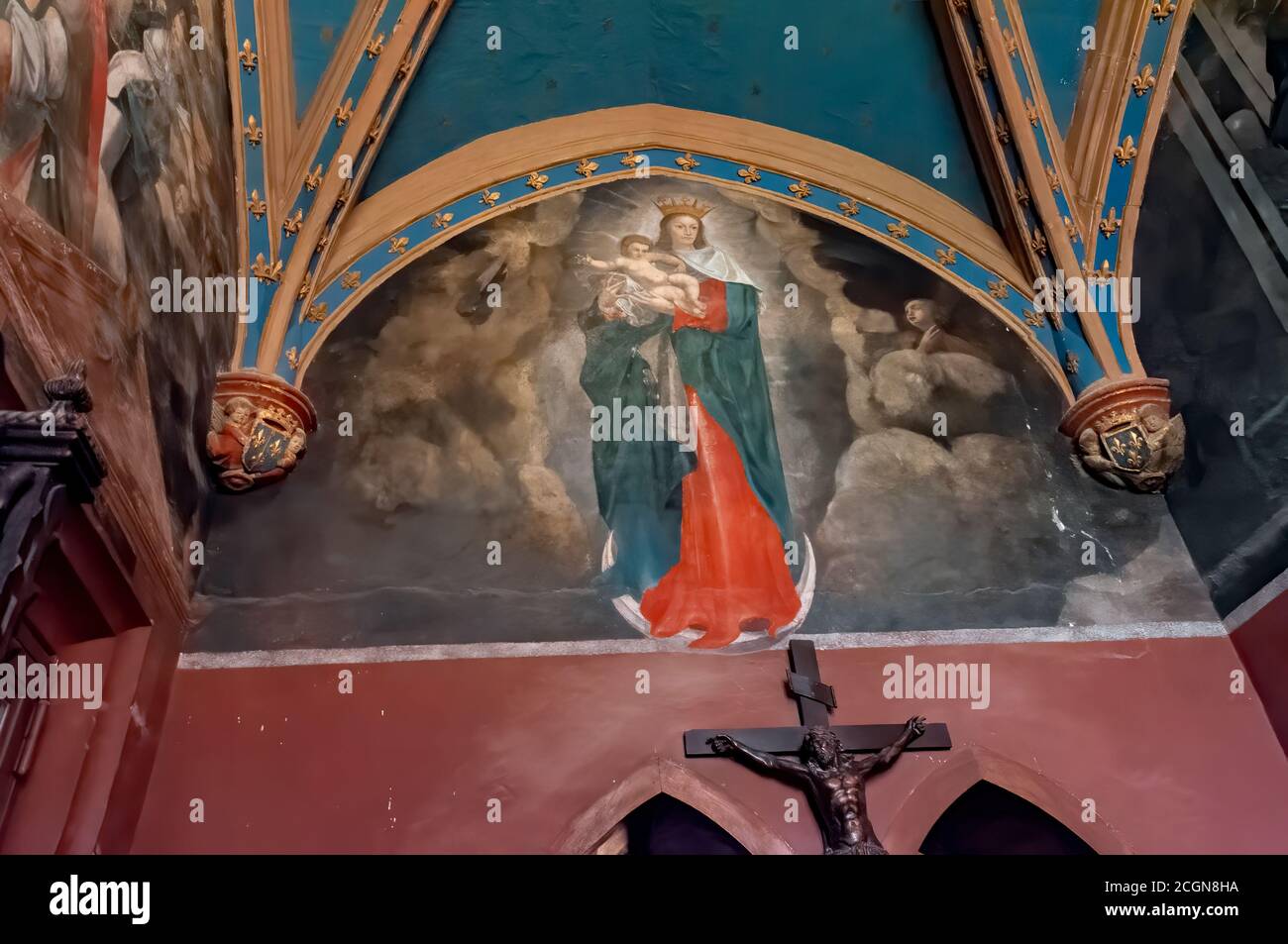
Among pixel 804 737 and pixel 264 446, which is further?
pixel 264 446

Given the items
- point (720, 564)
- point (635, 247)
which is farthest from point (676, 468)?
point (635, 247)

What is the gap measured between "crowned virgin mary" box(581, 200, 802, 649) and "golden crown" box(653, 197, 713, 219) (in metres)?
0.29

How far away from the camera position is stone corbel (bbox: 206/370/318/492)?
680 centimetres

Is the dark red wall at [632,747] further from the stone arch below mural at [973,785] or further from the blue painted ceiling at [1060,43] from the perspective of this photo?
the blue painted ceiling at [1060,43]

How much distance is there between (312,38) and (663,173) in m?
2.58

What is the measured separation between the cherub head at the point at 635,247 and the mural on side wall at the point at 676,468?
18 millimetres

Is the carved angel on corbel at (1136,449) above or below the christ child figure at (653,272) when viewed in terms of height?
below

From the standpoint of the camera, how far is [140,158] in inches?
229

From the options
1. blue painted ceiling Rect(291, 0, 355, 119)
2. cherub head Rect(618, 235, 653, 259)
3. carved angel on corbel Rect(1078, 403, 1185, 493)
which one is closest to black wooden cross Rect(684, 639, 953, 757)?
carved angel on corbel Rect(1078, 403, 1185, 493)

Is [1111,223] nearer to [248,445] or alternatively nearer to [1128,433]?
[1128,433]

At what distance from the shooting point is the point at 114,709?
5535mm

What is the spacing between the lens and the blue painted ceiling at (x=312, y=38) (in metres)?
7.67

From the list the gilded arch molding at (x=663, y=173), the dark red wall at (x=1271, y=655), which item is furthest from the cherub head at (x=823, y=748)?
the gilded arch molding at (x=663, y=173)

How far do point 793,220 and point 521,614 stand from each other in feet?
12.1
